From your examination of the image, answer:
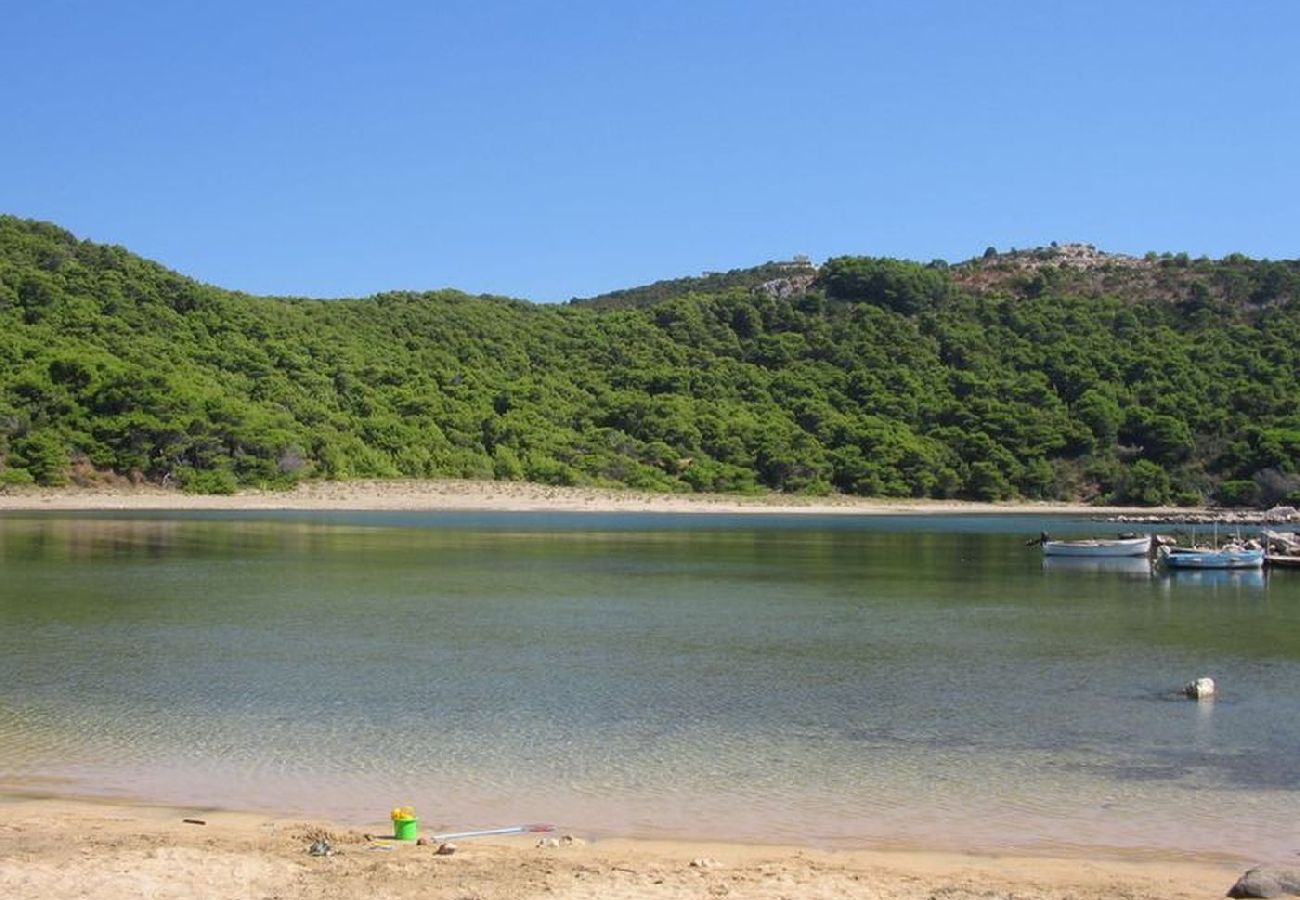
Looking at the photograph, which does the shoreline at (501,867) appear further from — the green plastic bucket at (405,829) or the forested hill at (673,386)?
the forested hill at (673,386)

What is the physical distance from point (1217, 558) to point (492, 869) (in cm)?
3705

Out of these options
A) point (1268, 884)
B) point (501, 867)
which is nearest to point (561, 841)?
point (501, 867)

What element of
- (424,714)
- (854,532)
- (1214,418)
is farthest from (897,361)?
(424,714)

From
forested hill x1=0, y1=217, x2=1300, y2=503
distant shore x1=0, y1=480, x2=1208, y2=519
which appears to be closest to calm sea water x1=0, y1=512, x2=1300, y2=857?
distant shore x1=0, y1=480, x2=1208, y2=519

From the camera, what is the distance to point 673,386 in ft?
306

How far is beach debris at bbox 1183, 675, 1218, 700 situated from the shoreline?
725 cm

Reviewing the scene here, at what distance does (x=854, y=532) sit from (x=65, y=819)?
160 ft

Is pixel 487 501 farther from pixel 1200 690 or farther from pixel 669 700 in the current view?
pixel 1200 690

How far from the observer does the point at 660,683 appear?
56.4 ft

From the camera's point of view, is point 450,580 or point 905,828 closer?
point 905,828

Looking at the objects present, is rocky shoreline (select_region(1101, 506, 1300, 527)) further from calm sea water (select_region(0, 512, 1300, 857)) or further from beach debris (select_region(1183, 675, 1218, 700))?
→ beach debris (select_region(1183, 675, 1218, 700))

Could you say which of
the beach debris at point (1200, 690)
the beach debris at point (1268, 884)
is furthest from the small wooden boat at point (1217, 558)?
the beach debris at point (1268, 884)

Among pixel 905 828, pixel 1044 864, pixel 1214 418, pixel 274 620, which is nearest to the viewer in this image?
pixel 1044 864

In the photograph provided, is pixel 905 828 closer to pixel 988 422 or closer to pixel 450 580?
pixel 450 580
